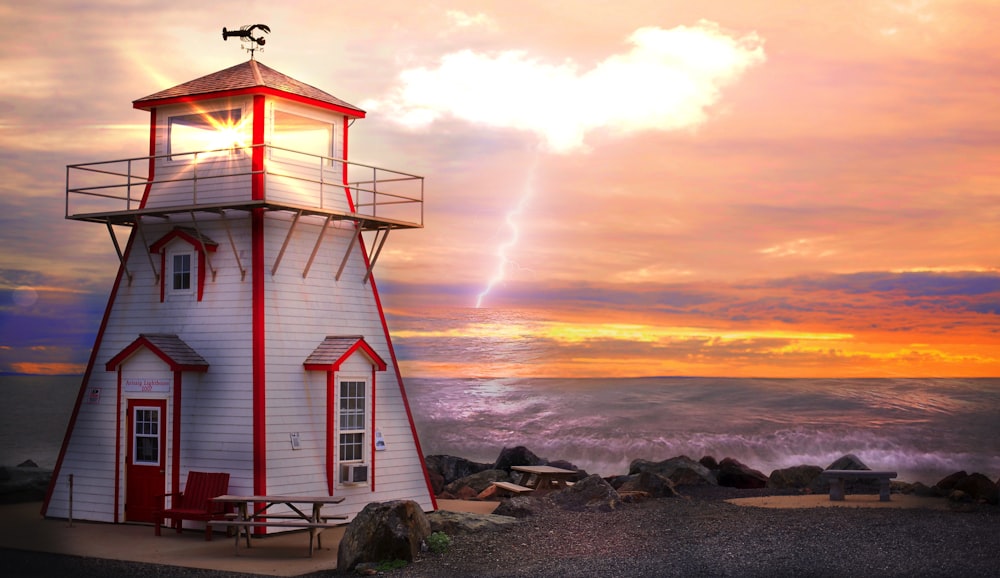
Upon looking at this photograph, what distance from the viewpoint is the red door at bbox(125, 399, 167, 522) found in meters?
16.2

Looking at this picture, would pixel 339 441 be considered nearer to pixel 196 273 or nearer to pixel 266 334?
pixel 266 334

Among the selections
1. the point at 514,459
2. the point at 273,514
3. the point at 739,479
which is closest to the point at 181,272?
the point at 273,514

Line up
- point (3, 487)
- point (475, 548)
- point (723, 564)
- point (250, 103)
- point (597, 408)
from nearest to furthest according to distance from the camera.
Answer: point (723, 564)
point (475, 548)
point (250, 103)
point (3, 487)
point (597, 408)

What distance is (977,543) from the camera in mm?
12797

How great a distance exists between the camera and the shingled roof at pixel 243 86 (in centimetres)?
1681

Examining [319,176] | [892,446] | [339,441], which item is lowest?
[892,446]

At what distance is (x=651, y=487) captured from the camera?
19797mm

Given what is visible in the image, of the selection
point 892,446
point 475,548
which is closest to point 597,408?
point 892,446

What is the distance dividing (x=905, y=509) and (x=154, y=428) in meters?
12.1

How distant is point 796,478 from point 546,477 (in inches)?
211

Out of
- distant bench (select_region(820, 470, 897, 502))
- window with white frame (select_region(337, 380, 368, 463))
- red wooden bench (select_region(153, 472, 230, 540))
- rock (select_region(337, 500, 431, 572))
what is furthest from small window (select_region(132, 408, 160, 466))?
distant bench (select_region(820, 470, 897, 502))

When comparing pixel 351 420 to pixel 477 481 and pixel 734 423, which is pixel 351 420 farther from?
pixel 734 423

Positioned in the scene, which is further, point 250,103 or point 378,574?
point 250,103

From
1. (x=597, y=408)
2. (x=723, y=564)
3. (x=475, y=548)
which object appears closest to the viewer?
(x=723, y=564)
